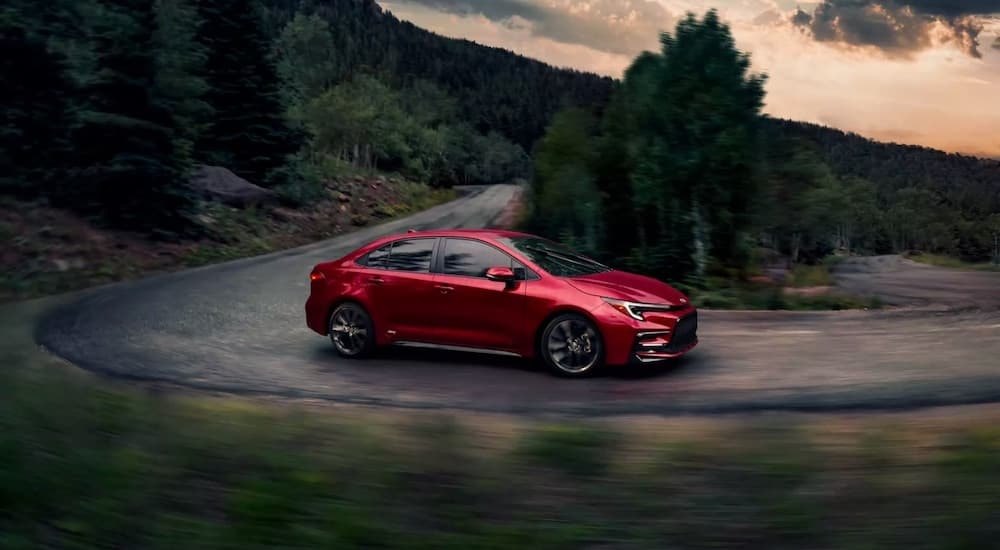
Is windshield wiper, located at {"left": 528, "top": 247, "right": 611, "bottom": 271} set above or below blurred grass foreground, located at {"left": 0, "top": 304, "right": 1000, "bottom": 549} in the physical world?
above

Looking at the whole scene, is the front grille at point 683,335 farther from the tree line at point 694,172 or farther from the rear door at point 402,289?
the tree line at point 694,172

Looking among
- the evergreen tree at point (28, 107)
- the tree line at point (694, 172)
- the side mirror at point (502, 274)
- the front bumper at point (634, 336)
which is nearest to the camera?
the front bumper at point (634, 336)

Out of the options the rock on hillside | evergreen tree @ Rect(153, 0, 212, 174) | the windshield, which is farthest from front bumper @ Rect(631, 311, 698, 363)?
the rock on hillside

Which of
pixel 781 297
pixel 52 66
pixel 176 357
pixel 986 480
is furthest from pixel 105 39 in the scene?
pixel 986 480

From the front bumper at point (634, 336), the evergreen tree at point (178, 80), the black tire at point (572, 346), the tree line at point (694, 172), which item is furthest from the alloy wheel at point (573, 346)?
the evergreen tree at point (178, 80)

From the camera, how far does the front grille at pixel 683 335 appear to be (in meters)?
9.43

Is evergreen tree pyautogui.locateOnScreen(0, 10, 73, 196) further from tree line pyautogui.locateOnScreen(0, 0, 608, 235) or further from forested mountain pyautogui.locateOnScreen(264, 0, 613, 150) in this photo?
forested mountain pyautogui.locateOnScreen(264, 0, 613, 150)

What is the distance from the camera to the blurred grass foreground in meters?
4.36

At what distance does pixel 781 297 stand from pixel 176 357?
9671mm

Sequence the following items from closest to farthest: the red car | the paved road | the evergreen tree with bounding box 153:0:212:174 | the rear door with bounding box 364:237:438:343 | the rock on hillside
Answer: the paved road → the red car → the rear door with bounding box 364:237:438:343 → the evergreen tree with bounding box 153:0:212:174 → the rock on hillside

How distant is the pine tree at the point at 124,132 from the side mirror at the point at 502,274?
1792 cm

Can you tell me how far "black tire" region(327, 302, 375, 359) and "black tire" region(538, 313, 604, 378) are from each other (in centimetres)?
229

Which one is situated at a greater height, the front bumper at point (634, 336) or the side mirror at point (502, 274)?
the side mirror at point (502, 274)

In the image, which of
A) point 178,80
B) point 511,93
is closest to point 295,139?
point 178,80
